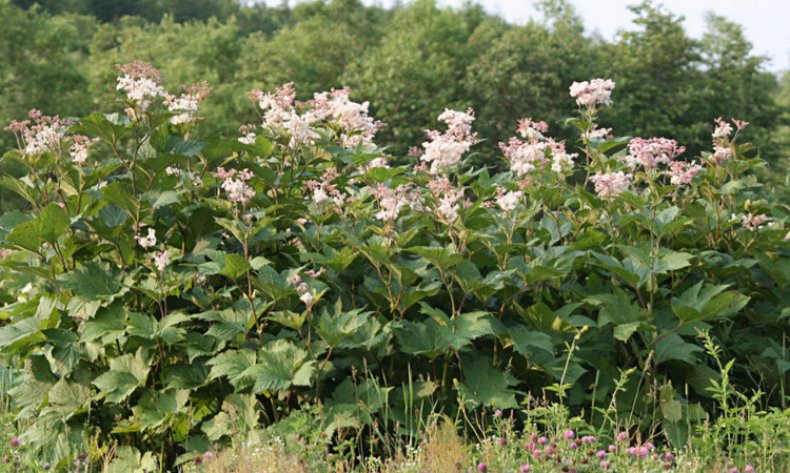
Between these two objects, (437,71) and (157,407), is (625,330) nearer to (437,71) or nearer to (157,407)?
(157,407)

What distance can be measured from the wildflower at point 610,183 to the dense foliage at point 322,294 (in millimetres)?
36

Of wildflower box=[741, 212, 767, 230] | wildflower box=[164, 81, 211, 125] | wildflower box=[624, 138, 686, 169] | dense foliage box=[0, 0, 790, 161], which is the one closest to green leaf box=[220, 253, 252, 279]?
wildflower box=[164, 81, 211, 125]

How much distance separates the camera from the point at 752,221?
5000 millimetres

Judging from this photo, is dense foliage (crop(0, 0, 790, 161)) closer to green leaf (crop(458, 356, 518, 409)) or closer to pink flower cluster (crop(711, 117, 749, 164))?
pink flower cluster (crop(711, 117, 749, 164))

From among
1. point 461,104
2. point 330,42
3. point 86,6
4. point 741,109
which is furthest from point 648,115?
point 86,6

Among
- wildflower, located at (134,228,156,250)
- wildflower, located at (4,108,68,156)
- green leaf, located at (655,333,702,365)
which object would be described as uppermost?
wildflower, located at (4,108,68,156)

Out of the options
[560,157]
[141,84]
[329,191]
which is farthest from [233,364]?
[560,157]

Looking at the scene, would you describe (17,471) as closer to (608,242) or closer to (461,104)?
(608,242)

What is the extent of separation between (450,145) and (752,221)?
1.78 metres

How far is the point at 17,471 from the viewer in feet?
12.1

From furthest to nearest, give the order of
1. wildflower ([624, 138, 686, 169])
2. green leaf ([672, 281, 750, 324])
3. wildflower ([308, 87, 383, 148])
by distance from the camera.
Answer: wildflower ([308, 87, 383, 148]) → wildflower ([624, 138, 686, 169]) → green leaf ([672, 281, 750, 324])

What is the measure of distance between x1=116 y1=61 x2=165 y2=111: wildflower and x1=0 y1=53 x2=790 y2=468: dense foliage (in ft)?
0.05

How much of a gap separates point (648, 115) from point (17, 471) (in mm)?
35029

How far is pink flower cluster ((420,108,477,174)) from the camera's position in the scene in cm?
453
